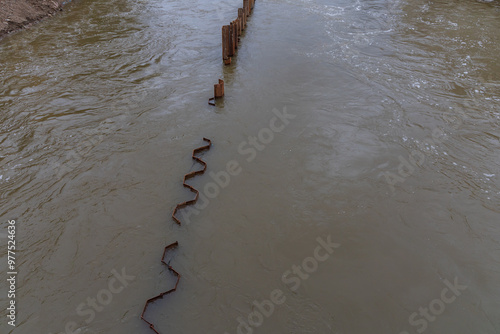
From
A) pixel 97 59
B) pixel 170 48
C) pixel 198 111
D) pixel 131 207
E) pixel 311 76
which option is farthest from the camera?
pixel 170 48

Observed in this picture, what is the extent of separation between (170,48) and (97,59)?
2.94 metres

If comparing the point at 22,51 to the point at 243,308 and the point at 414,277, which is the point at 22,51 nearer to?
the point at 243,308

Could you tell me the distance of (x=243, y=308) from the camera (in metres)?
5.56

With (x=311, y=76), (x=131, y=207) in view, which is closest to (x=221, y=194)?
(x=131, y=207)
